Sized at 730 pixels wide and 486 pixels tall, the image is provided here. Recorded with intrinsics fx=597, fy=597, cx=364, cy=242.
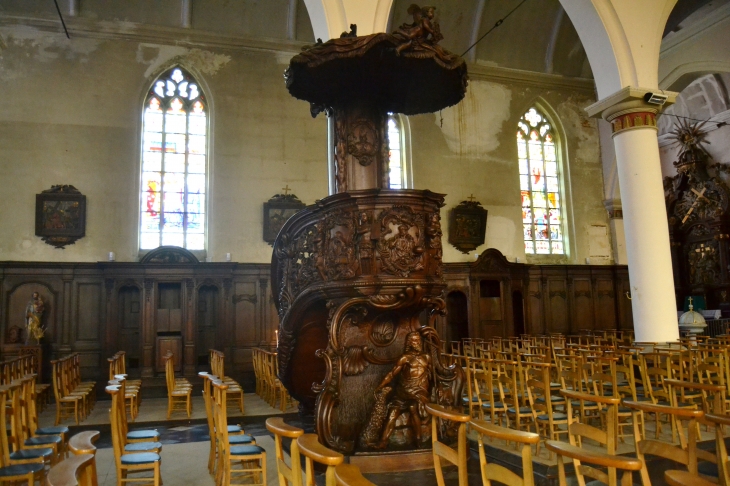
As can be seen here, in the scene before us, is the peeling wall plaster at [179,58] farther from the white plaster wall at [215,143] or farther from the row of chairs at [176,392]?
the row of chairs at [176,392]

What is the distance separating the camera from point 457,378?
5.48 meters

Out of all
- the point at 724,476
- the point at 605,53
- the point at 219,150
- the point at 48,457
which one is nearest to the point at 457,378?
the point at 724,476

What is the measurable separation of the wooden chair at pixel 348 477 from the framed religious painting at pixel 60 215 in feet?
43.5

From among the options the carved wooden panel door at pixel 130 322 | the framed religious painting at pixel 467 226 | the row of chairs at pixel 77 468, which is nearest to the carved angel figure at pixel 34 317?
the carved wooden panel door at pixel 130 322

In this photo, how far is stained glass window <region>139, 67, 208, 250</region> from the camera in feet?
48.2

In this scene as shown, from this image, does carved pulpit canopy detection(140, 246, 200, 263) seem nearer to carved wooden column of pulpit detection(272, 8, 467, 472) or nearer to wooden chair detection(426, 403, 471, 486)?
carved wooden column of pulpit detection(272, 8, 467, 472)

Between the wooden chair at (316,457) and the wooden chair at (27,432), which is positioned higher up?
the wooden chair at (316,457)

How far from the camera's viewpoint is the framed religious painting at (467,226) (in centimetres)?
1638

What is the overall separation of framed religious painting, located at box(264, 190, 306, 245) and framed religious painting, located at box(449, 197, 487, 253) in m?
4.26

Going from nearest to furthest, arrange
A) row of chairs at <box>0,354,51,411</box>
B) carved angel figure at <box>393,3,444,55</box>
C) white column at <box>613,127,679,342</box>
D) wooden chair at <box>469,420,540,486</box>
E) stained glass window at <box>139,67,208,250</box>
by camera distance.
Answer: wooden chair at <box>469,420,540,486</box>
carved angel figure at <box>393,3,444,55</box>
row of chairs at <box>0,354,51,411</box>
white column at <box>613,127,679,342</box>
stained glass window at <box>139,67,208,250</box>

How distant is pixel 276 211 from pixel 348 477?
13258 mm

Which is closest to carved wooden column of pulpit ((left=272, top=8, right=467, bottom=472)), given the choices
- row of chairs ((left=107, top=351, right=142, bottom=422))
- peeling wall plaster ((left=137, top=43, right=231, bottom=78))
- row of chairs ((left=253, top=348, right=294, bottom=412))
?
row of chairs ((left=253, top=348, right=294, bottom=412))

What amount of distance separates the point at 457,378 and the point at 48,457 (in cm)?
336

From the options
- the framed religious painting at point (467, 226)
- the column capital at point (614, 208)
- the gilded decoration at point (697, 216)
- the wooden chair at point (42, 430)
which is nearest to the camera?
the wooden chair at point (42, 430)
